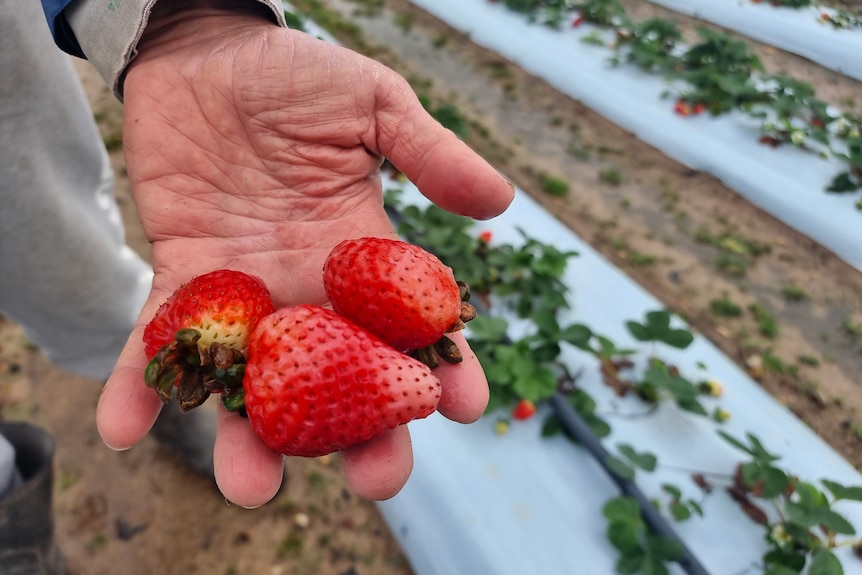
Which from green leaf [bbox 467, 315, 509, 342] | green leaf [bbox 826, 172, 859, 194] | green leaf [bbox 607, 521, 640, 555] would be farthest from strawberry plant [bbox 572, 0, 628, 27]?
green leaf [bbox 607, 521, 640, 555]

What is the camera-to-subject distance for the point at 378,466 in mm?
1104

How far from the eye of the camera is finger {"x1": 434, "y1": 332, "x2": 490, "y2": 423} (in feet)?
3.93

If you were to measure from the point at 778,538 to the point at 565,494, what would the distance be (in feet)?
2.07

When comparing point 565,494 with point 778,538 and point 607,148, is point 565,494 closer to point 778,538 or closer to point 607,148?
point 778,538

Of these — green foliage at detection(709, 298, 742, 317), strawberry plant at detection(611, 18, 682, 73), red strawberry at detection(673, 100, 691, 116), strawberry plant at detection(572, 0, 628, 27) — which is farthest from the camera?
strawberry plant at detection(572, 0, 628, 27)

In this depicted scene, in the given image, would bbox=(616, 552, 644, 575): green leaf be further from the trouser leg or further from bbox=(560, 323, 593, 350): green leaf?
the trouser leg

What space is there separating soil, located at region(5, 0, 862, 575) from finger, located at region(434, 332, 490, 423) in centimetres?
105

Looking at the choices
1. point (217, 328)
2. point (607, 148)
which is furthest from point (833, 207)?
point (217, 328)

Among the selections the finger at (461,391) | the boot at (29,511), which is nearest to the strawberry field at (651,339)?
the finger at (461,391)

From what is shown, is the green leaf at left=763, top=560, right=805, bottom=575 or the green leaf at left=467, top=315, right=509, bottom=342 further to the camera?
the green leaf at left=467, top=315, right=509, bottom=342

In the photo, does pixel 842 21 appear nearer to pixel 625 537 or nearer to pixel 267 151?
pixel 625 537

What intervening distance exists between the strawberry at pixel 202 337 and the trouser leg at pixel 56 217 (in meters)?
0.81

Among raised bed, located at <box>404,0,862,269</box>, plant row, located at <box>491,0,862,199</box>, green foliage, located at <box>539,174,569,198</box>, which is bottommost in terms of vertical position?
green foliage, located at <box>539,174,569,198</box>

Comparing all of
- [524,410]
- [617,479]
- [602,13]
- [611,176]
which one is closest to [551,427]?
[524,410]
